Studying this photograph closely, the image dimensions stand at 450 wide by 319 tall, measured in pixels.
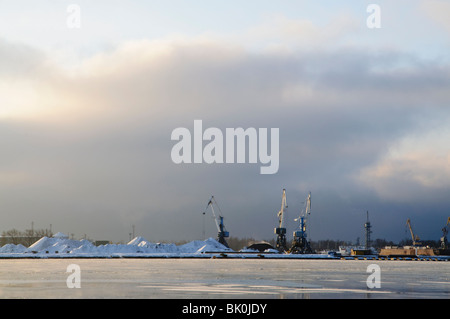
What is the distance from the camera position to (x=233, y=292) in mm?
42375
